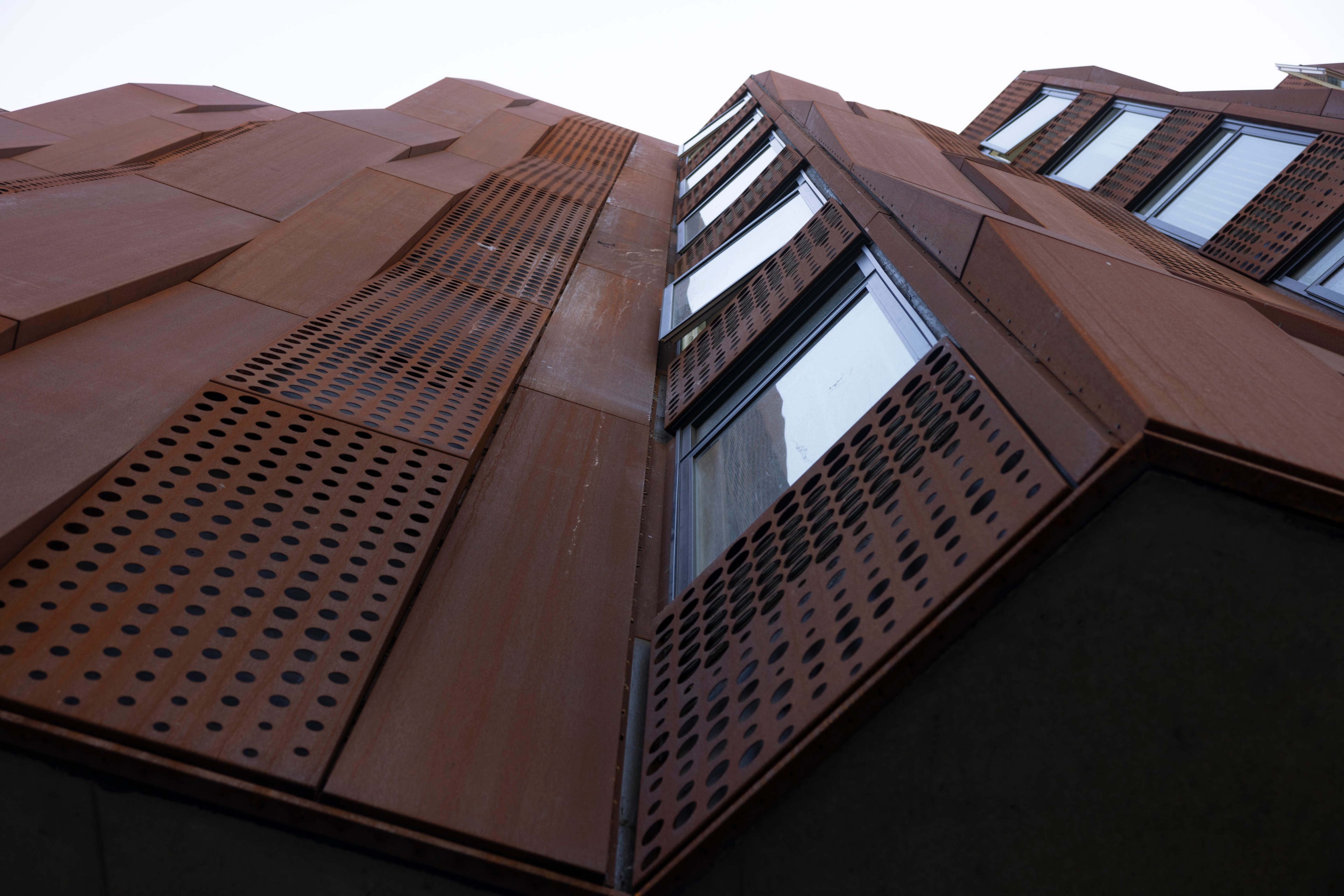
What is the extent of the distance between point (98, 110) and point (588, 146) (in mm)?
4716

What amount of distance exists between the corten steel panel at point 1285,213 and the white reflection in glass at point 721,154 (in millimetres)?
4472

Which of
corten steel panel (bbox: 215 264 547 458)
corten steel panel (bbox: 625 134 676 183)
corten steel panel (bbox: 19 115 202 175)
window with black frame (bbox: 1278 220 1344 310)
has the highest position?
window with black frame (bbox: 1278 220 1344 310)

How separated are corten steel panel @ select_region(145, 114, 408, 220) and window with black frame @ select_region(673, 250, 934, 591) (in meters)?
2.66

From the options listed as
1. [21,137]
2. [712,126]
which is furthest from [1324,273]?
[21,137]

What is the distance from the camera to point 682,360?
4.40 metres

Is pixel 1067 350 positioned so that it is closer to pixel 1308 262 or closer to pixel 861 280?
pixel 861 280

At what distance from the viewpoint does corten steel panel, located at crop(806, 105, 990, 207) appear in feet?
15.0

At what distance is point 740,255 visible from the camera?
17.2 feet

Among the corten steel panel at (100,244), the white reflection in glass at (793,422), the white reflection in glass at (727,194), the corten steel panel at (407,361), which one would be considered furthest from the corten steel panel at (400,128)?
the white reflection in glass at (793,422)

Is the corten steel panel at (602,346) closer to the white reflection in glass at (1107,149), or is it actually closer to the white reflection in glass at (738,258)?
the white reflection in glass at (738,258)

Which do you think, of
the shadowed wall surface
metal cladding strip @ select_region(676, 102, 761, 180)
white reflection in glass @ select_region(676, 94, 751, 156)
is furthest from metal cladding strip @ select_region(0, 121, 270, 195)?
white reflection in glass @ select_region(676, 94, 751, 156)

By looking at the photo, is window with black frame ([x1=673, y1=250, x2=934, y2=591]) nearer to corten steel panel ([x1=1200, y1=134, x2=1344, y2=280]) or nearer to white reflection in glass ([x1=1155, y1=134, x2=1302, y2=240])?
corten steel panel ([x1=1200, y1=134, x2=1344, y2=280])

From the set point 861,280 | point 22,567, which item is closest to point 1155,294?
point 861,280

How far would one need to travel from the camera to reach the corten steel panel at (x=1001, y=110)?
46.2ft
